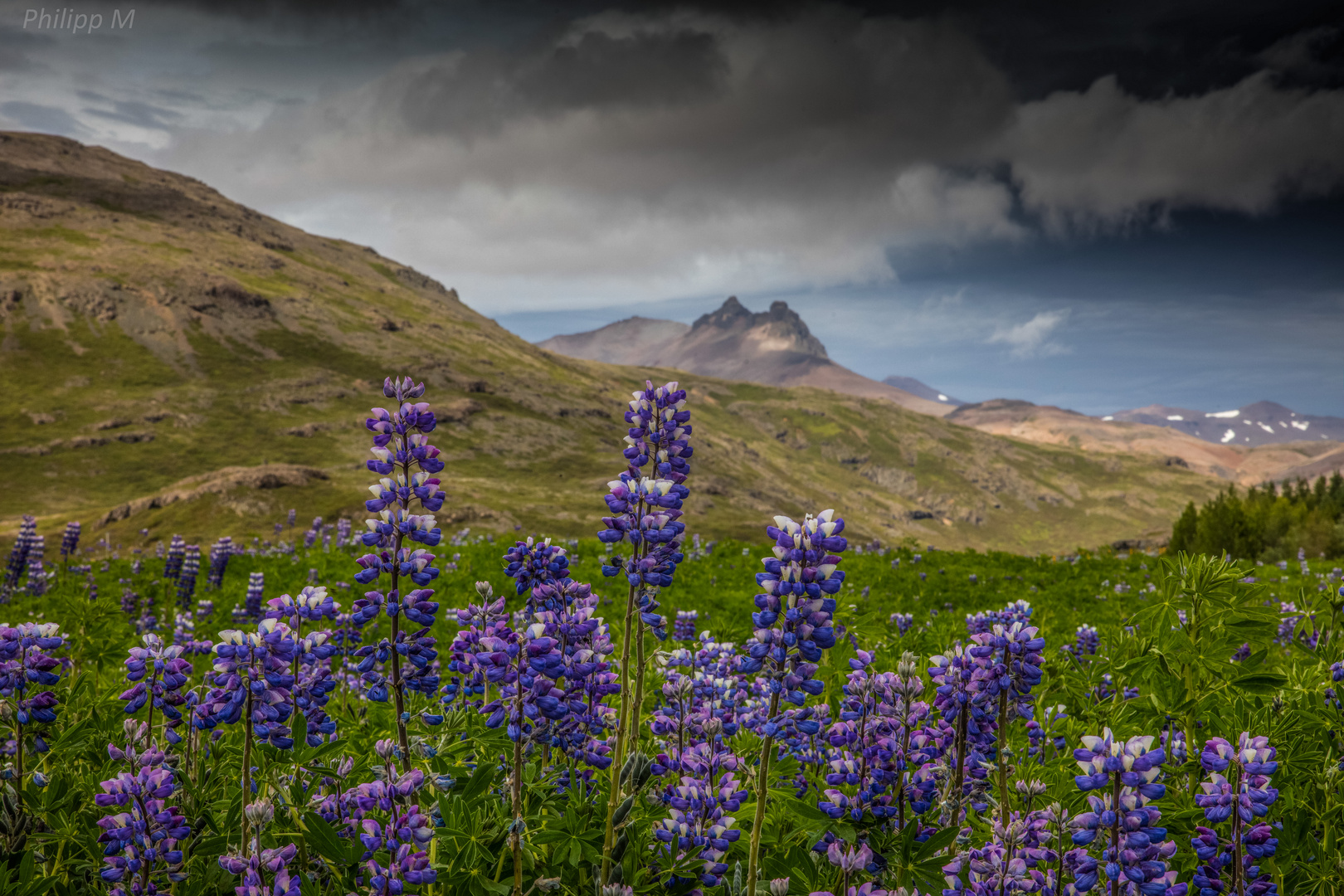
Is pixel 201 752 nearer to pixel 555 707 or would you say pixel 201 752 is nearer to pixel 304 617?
pixel 304 617

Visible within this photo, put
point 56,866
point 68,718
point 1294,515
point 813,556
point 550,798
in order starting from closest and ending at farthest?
point 813,556 → point 56,866 → point 550,798 → point 68,718 → point 1294,515

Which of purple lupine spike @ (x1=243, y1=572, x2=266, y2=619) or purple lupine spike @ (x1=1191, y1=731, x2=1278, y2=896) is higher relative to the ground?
purple lupine spike @ (x1=1191, y1=731, x2=1278, y2=896)

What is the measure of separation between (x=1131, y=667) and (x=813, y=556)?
225 cm

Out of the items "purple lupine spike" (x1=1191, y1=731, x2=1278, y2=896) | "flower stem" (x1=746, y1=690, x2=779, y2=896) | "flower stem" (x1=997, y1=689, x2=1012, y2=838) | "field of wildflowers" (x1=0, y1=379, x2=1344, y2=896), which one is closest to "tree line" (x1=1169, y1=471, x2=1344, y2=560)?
"field of wildflowers" (x1=0, y1=379, x2=1344, y2=896)

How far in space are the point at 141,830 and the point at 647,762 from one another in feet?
7.86

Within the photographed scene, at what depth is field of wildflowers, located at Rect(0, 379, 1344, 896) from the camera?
3.00m

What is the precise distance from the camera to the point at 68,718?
4961 millimetres

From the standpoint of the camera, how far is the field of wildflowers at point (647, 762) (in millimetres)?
3000

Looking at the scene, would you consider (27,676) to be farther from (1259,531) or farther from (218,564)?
(1259,531)

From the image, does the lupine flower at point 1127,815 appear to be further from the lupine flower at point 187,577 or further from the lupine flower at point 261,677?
the lupine flower at point 187,577

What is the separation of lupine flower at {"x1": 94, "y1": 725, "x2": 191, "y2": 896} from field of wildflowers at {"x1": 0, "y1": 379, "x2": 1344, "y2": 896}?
16 millimetres

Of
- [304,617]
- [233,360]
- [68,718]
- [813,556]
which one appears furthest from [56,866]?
[233,360]

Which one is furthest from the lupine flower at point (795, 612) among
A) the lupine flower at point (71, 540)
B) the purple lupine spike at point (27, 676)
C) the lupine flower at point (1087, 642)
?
the lupine flower at point (71, 540)

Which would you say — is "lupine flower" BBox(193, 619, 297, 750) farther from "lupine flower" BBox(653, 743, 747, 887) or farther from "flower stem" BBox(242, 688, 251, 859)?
"lupine flower" BBox(653, 743, 747, 887)
